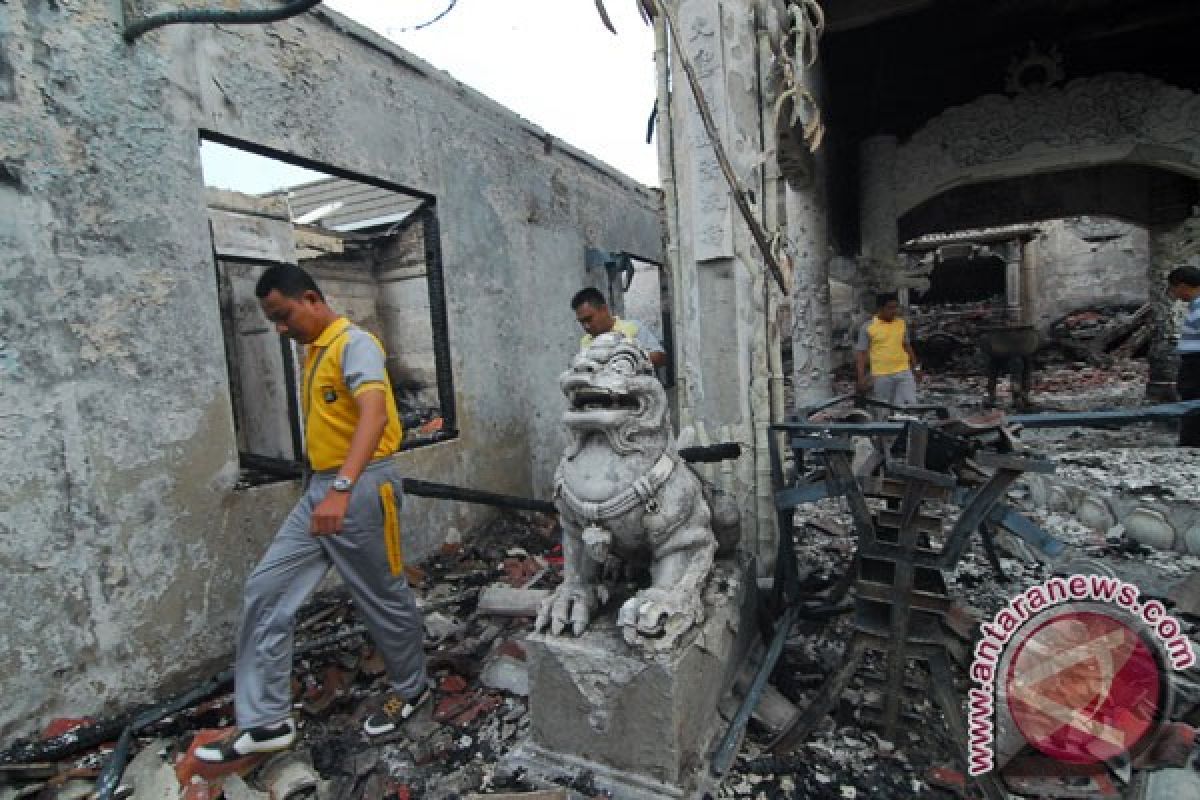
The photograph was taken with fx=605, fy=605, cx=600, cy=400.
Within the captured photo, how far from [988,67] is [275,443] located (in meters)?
8.93

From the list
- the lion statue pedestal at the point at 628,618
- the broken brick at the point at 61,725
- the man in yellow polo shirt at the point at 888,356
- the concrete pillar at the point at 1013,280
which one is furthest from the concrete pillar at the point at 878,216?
the concrete pillar at the point at 1013,280

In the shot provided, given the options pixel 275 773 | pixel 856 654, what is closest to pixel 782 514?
pixel 856 654

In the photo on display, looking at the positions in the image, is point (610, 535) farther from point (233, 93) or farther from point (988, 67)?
point (988, 67)

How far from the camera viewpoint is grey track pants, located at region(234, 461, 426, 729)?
2311 mm

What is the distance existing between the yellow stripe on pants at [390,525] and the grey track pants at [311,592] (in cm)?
2

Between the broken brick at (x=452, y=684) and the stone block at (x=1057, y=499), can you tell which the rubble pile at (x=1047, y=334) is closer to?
the stone block at (x=1057, y=499)

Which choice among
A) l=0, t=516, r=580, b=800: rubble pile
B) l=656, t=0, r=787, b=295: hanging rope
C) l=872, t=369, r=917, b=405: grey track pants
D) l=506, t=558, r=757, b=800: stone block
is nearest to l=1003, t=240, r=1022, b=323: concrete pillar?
l=872, t=369, r=917, b=405: grey track pants

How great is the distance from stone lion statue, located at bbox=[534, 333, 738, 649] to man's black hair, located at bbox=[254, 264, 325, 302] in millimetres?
1151

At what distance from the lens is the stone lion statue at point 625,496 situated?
2.27 meters

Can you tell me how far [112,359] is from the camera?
2697 mm

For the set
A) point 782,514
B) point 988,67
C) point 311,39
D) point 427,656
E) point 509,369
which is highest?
point 988,67

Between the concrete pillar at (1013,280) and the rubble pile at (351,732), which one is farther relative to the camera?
the concrete pillar at (1013,280)

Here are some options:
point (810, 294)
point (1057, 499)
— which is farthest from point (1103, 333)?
point (1057, 499)

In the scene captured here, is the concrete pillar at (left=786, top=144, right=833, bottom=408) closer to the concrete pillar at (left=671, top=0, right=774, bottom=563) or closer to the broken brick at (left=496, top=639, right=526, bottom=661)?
the concrete pillar at (left=671, top=0, right=774, bottom=563)
